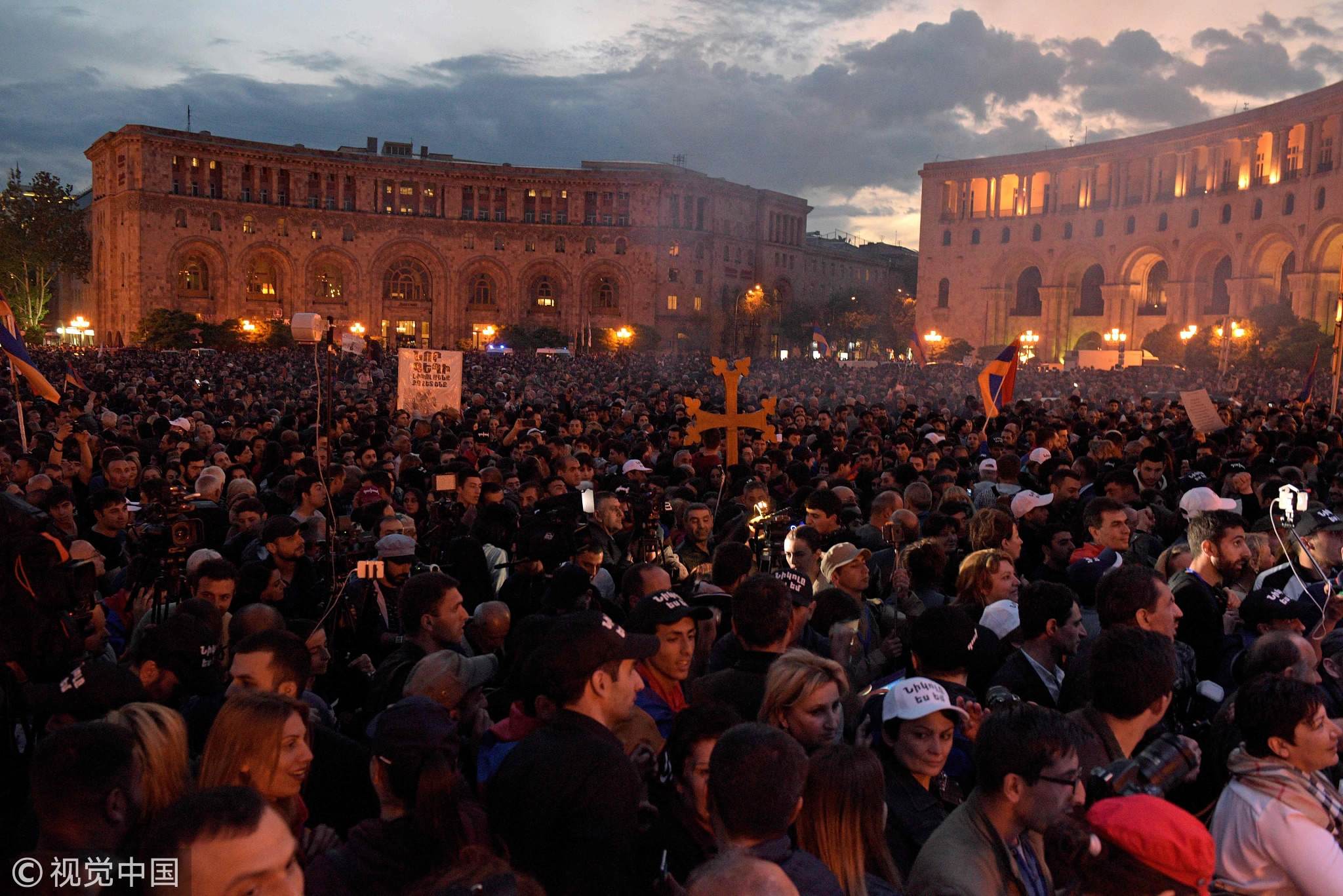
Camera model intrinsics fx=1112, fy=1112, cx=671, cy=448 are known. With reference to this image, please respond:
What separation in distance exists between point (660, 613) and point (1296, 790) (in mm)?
2328

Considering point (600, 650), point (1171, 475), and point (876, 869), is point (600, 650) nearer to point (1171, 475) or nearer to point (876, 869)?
point (876, 869)

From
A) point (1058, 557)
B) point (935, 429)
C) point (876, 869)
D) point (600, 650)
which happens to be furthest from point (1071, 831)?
point (935, 429)

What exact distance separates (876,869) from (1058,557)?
4.97 metres

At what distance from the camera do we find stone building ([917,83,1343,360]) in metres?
53.2

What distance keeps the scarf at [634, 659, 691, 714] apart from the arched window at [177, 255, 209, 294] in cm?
7339

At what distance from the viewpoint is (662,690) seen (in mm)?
4582

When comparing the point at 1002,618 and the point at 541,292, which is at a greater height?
the point at 541,292

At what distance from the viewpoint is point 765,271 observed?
90438mm

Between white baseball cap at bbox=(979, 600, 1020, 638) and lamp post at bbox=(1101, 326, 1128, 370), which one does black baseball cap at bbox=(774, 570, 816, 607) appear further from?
lamp post at bbox=(1101, 326, 1128, 370)

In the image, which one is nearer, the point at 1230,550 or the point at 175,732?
the point at 175,732

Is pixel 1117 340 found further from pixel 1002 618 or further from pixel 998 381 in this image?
pixel 1002 618

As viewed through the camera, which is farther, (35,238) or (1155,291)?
(35,238)

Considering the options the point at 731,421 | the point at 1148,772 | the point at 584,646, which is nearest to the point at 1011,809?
the point at 1148,772

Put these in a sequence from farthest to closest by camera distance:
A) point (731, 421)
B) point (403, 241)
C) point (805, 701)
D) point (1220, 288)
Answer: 1. point (403, 241)
2. point (1220, 288)
3. point (731, 421)
4. point (805, 701)
